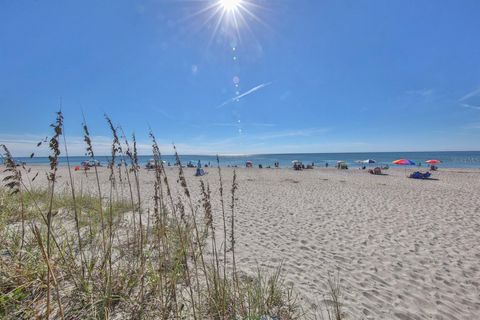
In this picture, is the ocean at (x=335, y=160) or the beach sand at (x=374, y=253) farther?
the ocean at (x=335, y=160)

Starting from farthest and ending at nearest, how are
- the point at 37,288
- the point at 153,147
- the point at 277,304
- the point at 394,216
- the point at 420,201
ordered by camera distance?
the point at 420,201, the point at 394,216, the point at 277,304, the point at 37,288, the point at 153,147

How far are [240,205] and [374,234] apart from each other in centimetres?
527

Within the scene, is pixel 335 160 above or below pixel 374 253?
below

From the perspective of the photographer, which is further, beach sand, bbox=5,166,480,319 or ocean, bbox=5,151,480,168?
ocean, bbox=5,151,480,168

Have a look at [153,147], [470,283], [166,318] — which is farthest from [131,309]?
[470,283]

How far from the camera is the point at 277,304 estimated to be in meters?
2.78

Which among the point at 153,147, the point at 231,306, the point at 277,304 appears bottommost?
the point at 277,304

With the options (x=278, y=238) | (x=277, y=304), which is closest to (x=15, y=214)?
(x=277, y=304)

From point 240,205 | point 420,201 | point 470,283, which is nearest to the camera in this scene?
point 470,283

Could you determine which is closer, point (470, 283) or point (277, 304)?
point (277, 304)

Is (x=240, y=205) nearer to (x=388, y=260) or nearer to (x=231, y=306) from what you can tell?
(x=388, y=260)

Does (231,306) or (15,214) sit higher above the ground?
(15,214)

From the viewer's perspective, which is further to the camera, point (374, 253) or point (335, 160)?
point (335, 160)

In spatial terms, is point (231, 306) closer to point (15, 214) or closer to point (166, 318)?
point (166, 318)
